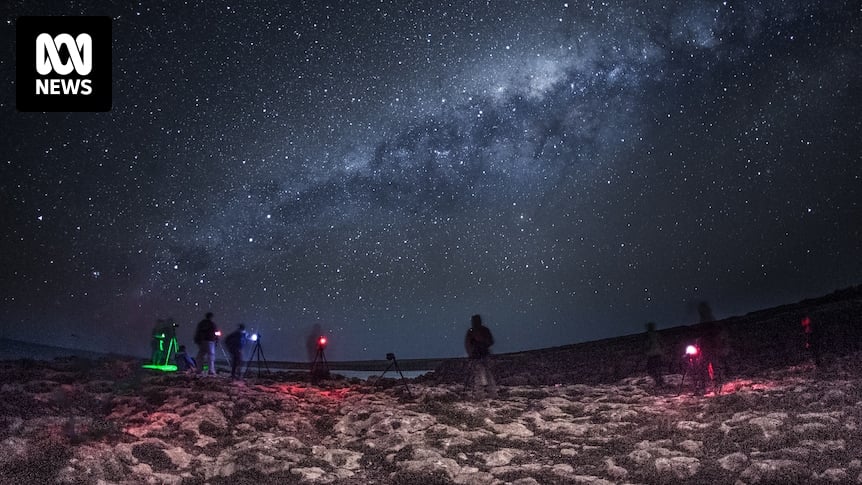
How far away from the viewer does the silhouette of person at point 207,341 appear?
17.8 meters

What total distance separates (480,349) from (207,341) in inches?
406

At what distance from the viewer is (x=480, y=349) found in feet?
48.1

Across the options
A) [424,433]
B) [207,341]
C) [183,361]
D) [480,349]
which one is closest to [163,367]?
[183,361]

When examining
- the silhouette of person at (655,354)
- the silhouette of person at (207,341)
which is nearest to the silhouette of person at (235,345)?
the silhouette of person at (207,341)

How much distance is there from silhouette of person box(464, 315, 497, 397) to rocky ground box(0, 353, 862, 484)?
692mm

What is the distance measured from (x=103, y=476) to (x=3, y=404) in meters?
4.93

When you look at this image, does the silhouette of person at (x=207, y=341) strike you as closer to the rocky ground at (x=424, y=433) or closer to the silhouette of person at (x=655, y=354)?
the rocky ground at (x=424, y=433)

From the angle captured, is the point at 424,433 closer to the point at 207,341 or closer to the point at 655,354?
the point at 655,354

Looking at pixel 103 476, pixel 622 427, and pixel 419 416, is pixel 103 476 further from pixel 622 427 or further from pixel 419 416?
pixel 622 427

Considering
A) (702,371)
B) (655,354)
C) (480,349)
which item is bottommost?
(702,371)

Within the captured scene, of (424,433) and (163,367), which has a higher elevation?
(163,367)

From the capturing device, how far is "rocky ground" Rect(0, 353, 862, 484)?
313 inches

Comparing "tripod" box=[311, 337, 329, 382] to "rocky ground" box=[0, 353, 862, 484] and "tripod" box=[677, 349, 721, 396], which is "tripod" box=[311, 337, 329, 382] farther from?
"tripod" box=[677, 349, 721, 396]

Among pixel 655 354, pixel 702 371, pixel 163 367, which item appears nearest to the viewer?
pixel 702 371
